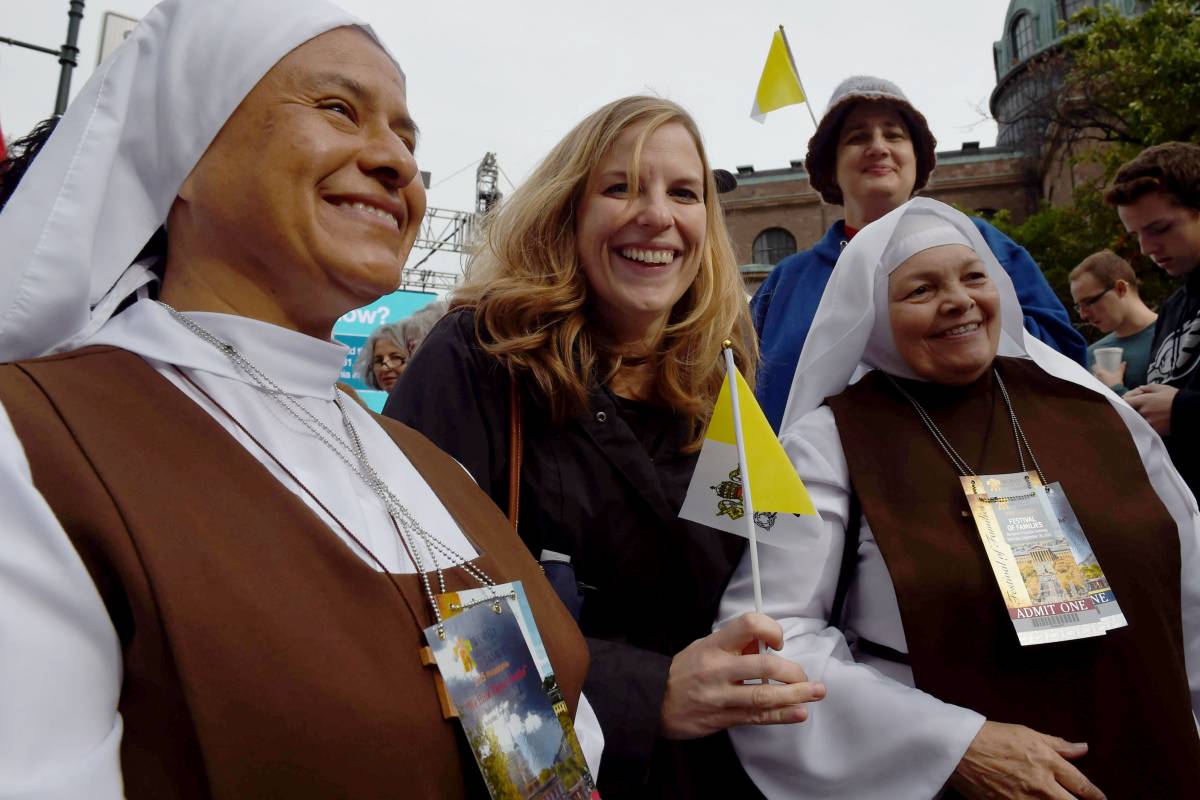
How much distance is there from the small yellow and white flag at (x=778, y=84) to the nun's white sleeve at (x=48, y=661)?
3.83 meters

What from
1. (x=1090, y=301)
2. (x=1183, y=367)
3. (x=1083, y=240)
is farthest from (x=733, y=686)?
(x=1083, y=240)

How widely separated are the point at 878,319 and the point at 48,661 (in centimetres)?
223

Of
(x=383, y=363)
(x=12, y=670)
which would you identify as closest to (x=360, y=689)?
(x=12, y=670)

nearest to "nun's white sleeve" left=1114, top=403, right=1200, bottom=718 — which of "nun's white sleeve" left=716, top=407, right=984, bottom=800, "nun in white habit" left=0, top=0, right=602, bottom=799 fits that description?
"nun's white sleeve" left=716, top=407, right=984, bottom=800

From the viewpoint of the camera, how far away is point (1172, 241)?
3754mm

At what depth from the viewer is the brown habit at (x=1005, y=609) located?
76.9 inches

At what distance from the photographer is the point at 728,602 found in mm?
2068

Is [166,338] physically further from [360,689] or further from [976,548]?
[976,548]

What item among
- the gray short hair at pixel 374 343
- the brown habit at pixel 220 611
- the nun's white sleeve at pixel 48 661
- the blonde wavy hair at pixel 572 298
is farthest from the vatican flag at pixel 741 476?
the gray short hair at pixel 374 343

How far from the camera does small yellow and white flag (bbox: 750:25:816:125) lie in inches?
160

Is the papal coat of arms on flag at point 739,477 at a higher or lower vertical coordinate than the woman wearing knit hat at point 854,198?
lower

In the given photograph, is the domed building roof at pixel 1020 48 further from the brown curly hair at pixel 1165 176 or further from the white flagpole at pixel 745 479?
the white flagpole at pixel 745 479

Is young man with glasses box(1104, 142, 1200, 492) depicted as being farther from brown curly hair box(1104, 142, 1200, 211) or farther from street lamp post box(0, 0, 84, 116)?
street lamp post box(0, 0, 84, 116)

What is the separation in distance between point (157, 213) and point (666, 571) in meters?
1.32
